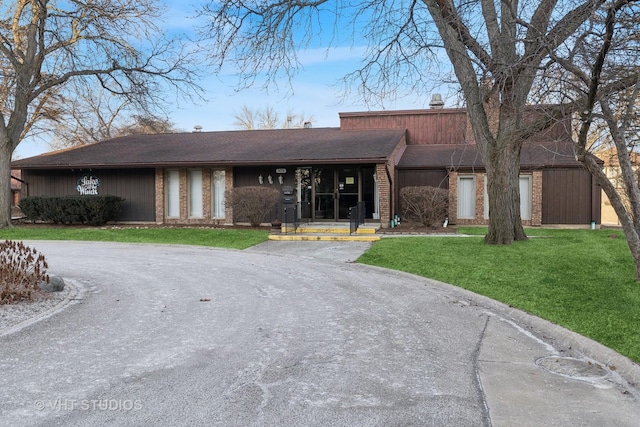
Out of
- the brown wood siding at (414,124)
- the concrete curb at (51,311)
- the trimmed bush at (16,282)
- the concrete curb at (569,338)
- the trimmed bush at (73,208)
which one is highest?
the brown wood siding at (414,124)

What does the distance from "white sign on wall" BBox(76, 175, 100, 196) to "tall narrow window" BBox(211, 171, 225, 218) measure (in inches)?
210

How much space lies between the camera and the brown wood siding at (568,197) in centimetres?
1919

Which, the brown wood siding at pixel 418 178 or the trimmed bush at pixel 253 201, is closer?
the trimmed bush at pixel 253 201

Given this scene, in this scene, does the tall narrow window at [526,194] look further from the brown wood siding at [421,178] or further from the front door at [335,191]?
the front door at [335,191]

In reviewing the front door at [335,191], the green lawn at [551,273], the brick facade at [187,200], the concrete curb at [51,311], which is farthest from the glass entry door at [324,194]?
the concrete curb at [51,311]

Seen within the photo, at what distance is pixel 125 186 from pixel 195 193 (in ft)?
10.4

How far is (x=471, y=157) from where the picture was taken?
68.6ft

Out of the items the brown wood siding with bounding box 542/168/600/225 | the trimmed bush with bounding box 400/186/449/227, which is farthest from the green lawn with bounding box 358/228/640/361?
the brown wood siding with bounding box 542/168/600/225

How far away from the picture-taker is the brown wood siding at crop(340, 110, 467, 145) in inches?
971

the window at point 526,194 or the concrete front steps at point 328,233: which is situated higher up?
the window at point 526,194

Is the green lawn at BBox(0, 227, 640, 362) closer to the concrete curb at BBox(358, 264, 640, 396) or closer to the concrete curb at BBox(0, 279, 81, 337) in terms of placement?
the concrete curb at BBox(358, 264, 640, 396)

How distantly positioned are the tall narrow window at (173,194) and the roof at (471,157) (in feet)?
30.6

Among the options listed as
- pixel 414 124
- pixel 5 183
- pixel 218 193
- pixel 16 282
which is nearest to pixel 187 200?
pixel 218 193

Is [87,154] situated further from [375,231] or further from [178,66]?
[375,231]
